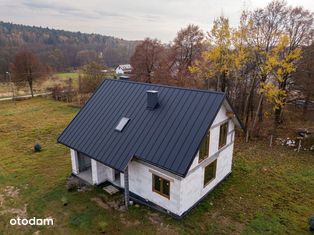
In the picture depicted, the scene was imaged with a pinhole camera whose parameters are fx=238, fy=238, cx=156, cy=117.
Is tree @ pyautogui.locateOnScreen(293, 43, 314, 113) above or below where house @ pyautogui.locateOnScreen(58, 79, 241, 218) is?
above

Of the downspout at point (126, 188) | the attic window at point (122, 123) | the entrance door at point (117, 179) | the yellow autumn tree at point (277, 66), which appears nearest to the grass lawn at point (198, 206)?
the downspout at point (126, 188)

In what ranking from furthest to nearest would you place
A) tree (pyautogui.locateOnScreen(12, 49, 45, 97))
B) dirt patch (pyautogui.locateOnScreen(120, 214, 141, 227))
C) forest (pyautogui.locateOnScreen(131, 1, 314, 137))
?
tree (pyautogui.locateOnScreen(12, 49, 45, 97))
forest (pyautogui.locateOnScreen(131, 1, 314, 137))
dirt patch (pyautogui.locateOnScreen(120, 214, 141, 227))

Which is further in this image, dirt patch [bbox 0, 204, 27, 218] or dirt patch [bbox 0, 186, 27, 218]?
dirt patch [bbox 0, 186, 27, 218]

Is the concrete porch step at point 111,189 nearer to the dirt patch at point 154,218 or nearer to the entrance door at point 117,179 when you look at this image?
the entrance door at point 117,179

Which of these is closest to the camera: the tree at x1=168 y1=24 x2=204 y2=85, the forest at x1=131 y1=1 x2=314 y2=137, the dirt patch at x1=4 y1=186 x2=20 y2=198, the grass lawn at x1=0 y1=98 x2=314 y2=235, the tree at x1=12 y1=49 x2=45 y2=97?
the grass lawn at x1=0 y1=98 x2=314 y2=235

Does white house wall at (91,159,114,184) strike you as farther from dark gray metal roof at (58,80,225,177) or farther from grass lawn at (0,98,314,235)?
dark gray metal roof at (58,80,225,177)

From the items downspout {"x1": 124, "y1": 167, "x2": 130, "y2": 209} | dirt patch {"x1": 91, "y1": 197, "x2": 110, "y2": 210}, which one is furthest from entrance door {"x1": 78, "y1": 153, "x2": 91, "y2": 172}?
downspout {"x1": 124, "y1": 167, "x2": 130, "y2": 209}
